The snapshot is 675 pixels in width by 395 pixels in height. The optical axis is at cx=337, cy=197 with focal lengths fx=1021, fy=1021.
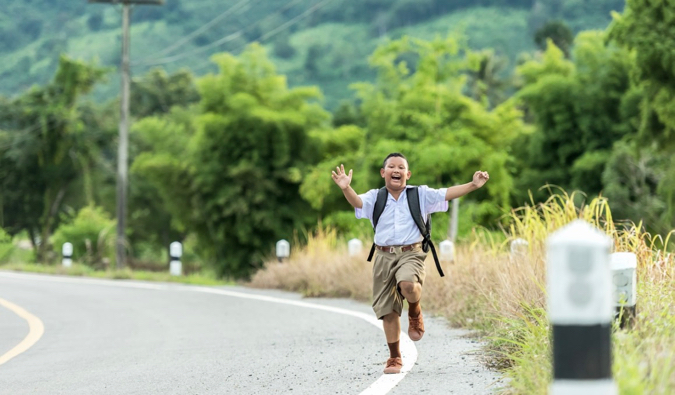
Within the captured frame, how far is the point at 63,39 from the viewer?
12112cm

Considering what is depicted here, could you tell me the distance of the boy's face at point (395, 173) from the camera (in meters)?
7.25

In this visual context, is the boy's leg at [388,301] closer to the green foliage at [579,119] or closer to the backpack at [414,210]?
the backpack at [414,210]

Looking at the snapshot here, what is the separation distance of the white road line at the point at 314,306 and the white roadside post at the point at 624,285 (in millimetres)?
1501

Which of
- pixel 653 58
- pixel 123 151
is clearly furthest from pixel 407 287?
pixel 123 151

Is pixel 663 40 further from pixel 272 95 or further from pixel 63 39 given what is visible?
pixel 63 39

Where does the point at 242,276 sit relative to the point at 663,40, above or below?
below

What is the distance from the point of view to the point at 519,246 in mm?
10000

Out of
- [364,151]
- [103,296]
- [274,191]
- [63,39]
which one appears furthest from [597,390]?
[63,39]

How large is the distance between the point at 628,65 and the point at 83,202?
32665mm

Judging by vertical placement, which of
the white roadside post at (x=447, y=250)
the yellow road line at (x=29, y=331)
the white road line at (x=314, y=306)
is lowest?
the yellow road line at (x=29, y=331)

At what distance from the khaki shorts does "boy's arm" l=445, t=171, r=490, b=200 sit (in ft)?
1.50

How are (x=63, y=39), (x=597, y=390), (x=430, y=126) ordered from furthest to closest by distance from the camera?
(x=63, y=39)
(x=430, y=126)
(x=597, y=390)

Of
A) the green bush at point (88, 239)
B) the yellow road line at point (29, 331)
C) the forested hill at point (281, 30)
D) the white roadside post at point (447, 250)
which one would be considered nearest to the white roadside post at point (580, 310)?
the yellow road line at point (29, 331)

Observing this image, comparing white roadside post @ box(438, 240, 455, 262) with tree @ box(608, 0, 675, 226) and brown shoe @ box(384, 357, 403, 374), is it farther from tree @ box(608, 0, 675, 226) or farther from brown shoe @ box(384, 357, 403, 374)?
tree @ box(608, 0, 675, 226)
